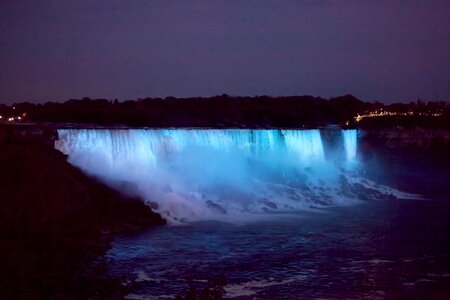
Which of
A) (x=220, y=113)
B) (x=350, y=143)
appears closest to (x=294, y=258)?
(x=350, y=143)

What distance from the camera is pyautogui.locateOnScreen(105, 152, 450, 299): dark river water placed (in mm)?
15211

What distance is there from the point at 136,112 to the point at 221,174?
3054 cm

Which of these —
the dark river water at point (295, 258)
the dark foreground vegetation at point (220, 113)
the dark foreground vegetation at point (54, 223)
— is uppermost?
the dark foreground vegetation at point (220, 113)

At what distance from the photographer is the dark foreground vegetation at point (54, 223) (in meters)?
14.6

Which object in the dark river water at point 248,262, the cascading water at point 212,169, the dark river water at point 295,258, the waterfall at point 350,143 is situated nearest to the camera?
the dark river water at point 248,262

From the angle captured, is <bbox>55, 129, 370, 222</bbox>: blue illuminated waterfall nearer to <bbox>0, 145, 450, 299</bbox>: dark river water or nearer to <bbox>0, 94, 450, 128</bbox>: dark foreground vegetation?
<bbox>0, 145, 450, 299</bbox>: dark river water

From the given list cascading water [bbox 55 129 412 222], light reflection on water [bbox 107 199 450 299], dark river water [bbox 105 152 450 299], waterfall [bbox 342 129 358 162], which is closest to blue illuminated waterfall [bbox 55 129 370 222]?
cascading water [bbox 55 129 412 222]

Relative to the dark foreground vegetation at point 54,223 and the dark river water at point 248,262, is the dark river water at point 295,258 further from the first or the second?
the dark foreground vegetation at point 54,223

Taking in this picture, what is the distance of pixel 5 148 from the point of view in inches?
914

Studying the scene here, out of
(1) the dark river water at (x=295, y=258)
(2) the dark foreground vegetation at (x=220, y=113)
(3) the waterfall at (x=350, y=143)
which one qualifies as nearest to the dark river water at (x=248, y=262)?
(1) the dark river water at (x=295, y=258)

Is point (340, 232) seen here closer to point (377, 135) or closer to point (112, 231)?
point (112, 231)

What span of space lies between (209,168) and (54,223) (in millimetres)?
12097

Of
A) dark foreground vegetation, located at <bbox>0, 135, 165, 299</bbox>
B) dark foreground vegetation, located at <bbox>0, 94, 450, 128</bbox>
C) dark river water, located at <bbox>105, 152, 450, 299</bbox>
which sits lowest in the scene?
dark river water, located at <bbox>105, 152, 450, 299</bbox>

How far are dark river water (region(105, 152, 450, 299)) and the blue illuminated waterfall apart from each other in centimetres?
247
